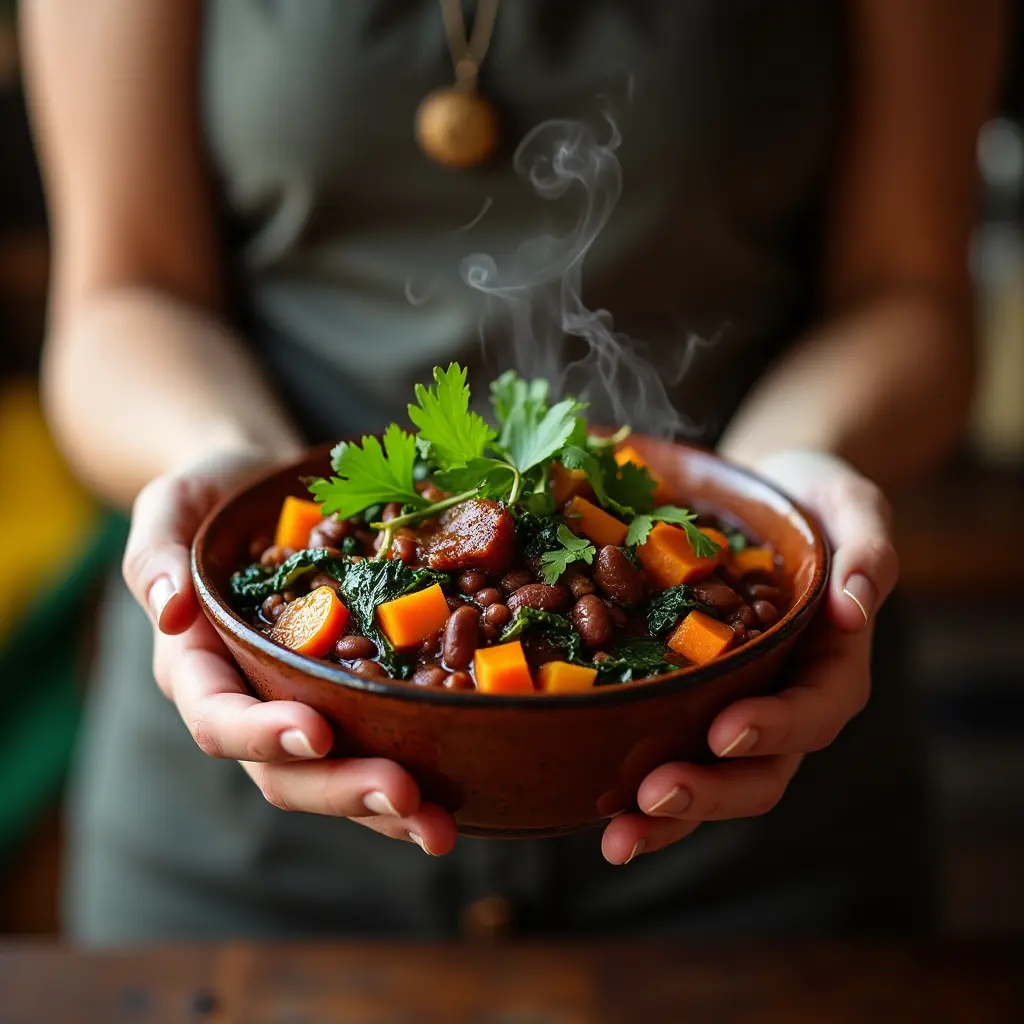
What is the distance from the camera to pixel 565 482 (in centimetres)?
159

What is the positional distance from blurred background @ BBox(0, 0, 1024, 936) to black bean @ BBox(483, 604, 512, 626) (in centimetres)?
289

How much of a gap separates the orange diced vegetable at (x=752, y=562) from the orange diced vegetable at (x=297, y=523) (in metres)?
0.60

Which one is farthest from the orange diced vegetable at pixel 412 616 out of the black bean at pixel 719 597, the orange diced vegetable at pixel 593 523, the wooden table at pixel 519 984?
the wooden table at pixel 519 984

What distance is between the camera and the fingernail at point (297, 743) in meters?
1.23

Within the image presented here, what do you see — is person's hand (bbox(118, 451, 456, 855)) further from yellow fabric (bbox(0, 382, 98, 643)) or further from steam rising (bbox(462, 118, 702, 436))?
yellow fabric (bbox(0, 382, 98, 643))

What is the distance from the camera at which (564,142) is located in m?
2.10

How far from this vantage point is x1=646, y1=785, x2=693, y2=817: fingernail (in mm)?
1278

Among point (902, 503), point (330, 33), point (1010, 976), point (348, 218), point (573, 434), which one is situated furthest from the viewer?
point (902, 503)

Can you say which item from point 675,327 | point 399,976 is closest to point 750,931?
point 399,976

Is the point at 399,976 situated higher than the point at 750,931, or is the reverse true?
the point at 399,976

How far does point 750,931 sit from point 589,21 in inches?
70.4

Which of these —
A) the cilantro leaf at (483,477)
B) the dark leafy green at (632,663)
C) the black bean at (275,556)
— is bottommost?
the dark leafy green at (632,663)

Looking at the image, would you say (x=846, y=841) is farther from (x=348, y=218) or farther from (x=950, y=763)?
(x=950, y=763)

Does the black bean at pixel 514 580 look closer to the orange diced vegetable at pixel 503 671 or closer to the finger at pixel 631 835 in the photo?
the orange diced vegetable at pixel 503 671
